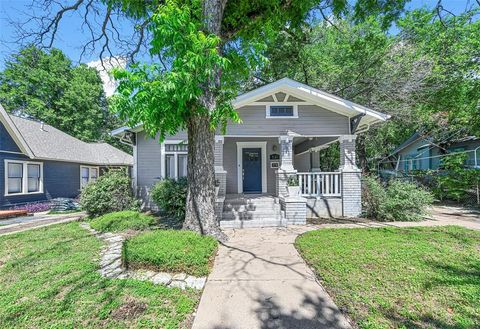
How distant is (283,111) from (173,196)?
5.10 meters

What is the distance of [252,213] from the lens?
25.2 ft

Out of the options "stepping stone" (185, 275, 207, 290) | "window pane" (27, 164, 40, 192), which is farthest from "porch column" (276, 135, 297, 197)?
"window pane" (27, 164, 40, 192)

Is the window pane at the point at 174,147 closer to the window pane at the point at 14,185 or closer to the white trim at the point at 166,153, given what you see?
the white trim at the point at 166,153

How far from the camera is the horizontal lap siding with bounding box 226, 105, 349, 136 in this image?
27.9ft

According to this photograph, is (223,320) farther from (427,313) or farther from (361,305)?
(427,313)

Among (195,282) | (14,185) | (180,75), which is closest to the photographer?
(195,282)

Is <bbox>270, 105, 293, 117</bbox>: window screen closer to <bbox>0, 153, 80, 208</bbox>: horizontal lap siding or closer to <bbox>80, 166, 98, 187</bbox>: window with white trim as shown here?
<bbox>0, 153, 80, 208</bbox>: horizontal lap siding

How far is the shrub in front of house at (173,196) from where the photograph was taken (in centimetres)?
780

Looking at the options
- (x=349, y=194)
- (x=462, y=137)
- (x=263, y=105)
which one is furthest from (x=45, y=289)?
(x=462, y=137)

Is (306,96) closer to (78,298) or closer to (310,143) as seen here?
(310,143)

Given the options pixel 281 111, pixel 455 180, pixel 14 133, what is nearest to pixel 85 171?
pixel 14 133

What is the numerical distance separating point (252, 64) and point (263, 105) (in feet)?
11.0

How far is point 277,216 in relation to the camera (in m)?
7.68

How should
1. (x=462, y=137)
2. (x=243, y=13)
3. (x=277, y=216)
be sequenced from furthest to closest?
(x=462, y=137)
(x=277, y=216)
(x=243, y=13)
